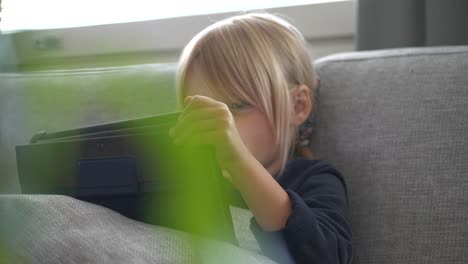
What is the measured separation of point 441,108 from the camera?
98cm

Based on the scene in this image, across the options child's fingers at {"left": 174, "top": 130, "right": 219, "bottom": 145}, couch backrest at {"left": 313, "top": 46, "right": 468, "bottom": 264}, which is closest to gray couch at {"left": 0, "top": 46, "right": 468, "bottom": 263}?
couch backrest at {"left": 313, "top": 46, "right": 468, "bottom": 264}

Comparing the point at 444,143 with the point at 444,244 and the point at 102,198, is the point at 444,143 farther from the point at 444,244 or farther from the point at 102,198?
Answer: the point at 102,198

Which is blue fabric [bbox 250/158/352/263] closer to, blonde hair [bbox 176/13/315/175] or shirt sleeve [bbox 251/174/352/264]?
shirt sleeve [bbox 251/174/352/264]

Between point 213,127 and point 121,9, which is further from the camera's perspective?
point 121,9

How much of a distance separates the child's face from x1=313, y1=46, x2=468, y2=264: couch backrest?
0.09m

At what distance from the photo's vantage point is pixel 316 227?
2.67 ft

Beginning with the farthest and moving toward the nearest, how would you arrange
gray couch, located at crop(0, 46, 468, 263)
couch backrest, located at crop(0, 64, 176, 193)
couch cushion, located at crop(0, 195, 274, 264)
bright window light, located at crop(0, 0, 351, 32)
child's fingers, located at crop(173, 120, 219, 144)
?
bright window light, located at crop(0, 0, 351, 32)
couch backrest, located at crop(0, 64, 176, 193)
gray couch, located at crop(0, 46, 468, 263)
child's fingers, located at crop(173, 120, 219, 144)
couch cushion, located at crop(0, 195, 274, 264)

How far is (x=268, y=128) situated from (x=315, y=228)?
0.28 metres

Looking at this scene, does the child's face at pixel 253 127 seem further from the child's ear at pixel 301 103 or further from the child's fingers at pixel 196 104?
the child's fingers at pixel 196 104

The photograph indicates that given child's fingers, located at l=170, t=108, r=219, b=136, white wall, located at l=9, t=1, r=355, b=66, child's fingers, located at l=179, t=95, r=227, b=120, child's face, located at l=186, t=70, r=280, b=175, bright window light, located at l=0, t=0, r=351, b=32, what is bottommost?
child's face, located at l=186, t=70, r=280, b=175

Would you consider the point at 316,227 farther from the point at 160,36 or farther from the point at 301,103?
the point at 160,36

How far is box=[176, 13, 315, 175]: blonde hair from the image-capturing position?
103 cm

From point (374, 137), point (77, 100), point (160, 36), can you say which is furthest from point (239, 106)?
point (160, 36)

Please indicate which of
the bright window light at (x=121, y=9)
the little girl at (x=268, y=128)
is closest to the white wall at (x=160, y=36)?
the bright window light at (x=121, y=9)
